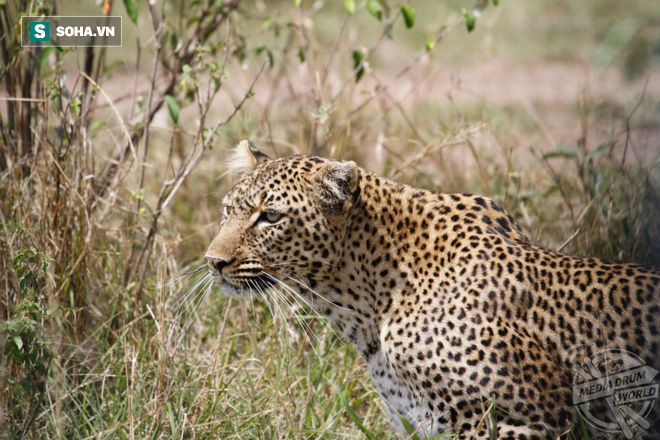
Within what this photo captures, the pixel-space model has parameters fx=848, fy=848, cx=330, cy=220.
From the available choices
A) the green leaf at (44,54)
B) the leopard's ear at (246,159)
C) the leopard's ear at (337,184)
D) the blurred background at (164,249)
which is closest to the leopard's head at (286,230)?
the leopard's ear at (337,184)

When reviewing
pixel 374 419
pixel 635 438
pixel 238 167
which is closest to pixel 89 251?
pixel 238 167

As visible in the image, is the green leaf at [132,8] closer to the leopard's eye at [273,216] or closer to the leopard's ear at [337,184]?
the leopard's eye at [273,216]

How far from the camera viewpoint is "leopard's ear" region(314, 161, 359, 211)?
4879 millimetres

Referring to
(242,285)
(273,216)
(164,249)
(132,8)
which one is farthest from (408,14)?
(242,285)

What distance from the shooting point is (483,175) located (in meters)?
7.72

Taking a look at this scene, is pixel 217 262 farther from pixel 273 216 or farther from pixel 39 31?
pixel 39 31

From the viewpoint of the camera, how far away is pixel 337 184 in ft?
16.1

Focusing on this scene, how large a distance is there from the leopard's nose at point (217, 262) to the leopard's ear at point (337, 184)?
2.26 feet

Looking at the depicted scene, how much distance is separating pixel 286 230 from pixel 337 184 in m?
0.42

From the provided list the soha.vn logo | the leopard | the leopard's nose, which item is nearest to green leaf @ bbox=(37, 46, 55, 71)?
the soha.vn logo

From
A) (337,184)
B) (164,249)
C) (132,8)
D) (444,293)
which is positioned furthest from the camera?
(164,249)

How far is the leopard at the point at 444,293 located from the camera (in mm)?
4477

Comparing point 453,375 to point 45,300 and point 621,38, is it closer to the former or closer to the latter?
point 45,300

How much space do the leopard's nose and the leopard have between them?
0.03 feet
